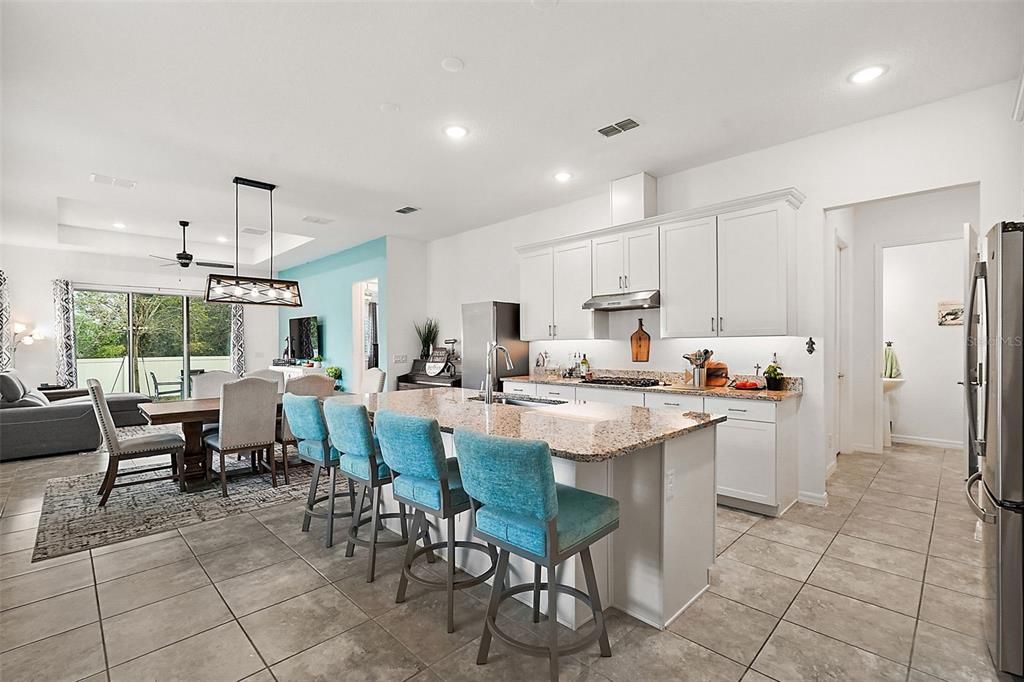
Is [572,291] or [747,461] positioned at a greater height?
[572,291]

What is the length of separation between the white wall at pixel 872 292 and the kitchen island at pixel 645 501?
4.15 m

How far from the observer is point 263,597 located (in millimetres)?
2389

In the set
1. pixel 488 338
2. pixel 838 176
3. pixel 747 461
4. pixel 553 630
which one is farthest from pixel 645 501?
pixel 488 338

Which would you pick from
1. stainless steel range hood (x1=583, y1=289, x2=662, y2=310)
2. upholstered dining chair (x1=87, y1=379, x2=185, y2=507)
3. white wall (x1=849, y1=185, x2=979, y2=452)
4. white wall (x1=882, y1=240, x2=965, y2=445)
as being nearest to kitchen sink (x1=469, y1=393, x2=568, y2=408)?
stainless steel range hood (x1=583, y1=289, x2=662, y2=310)

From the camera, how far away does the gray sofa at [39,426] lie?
5.16 metres

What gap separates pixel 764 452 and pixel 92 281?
34.2ft

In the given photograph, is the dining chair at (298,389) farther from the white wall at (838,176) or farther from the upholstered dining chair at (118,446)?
the white wall at (838,176)

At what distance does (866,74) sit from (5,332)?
10990mm

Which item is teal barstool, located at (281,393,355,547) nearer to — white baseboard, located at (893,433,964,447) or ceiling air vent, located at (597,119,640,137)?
ceiling air vent, located at (597,119,640,137)

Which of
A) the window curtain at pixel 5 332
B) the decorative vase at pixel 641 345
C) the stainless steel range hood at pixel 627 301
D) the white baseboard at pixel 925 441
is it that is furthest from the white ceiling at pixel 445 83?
the white baseboard at pixel 925 441

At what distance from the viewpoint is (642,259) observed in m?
4.40

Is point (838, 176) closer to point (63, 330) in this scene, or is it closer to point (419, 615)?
point (419, 615)

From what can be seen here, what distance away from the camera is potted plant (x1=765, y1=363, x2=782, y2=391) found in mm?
3703

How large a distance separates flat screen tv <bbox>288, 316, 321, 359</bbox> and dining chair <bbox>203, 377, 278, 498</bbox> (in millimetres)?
4470
